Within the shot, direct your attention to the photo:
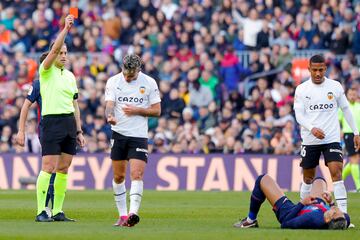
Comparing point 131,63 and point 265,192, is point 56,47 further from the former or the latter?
point 265,192

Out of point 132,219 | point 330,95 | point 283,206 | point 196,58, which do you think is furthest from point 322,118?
point 196,58

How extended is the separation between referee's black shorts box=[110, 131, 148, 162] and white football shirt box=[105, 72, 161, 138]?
0.07 meters

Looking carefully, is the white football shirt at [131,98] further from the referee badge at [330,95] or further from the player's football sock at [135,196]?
the referee badge at [330,95]

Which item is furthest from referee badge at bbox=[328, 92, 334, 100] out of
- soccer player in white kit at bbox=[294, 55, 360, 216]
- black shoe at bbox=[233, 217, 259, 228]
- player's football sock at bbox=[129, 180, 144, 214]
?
player's football sock at bbox=[129, 180, 144, 214]

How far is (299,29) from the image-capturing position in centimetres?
3203

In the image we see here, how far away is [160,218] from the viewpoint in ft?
58.4

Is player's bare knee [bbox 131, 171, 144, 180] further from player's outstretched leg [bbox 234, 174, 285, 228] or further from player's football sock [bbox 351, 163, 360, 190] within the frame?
player's football sock [bbox 351, 163, 360, 190]

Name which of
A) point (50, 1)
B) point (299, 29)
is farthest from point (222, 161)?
point (50, 1)

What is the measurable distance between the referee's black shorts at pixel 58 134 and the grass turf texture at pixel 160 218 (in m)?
1.04

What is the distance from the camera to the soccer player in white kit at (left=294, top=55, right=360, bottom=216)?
55.0 feet

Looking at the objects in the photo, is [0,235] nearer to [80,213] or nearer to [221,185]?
[80,213]

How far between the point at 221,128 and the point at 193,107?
4.06 ft

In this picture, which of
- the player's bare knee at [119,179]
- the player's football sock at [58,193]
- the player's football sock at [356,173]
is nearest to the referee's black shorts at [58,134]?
the player's football sock at [58,193]

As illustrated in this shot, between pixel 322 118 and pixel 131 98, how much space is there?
2.84 m
